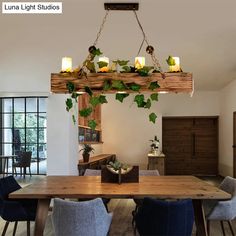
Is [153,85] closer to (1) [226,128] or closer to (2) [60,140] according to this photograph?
(2) [60,140]

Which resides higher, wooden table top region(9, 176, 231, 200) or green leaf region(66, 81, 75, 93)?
green leaf region(66, 81, 75, 93)

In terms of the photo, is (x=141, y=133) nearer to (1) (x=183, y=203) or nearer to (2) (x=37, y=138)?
(2) (x=37, y=138)

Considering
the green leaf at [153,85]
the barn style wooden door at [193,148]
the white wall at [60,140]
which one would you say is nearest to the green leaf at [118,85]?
the green leaf at [153,85]

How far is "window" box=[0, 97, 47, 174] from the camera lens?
32.8 ft

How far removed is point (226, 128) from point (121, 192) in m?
6.67

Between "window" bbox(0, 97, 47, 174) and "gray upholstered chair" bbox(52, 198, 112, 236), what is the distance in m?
7.43

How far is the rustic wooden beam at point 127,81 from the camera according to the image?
3.59 metres

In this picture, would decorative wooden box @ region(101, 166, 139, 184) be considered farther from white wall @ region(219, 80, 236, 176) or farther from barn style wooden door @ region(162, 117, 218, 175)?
barn style wooden door @ region(162, 117, 218, 175)

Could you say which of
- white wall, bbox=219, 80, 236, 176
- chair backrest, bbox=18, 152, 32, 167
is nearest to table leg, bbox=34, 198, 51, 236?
chair backrest, bbox=18, 152, 32, 167

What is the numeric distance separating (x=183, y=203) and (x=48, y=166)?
4.37 metres

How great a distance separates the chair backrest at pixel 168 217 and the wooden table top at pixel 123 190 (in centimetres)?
25

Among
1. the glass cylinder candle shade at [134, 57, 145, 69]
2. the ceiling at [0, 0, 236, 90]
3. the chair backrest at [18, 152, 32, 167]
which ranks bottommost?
the chair backrest at [18, 152, 32, 167]

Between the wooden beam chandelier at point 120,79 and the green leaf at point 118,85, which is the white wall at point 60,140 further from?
the green leaf at point 118,85

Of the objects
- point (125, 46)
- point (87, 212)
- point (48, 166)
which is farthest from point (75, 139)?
point (87, 212)
